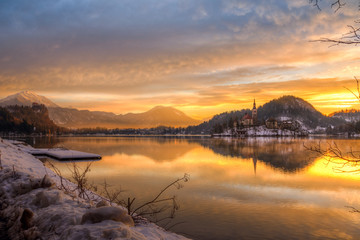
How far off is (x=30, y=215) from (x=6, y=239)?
704 mm

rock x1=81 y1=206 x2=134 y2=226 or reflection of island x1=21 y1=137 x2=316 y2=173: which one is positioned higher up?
rock x1=81 y1=206 x2=134 y2=226

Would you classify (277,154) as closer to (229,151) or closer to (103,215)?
(229,151)

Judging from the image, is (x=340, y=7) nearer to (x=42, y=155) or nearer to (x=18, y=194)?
(x=18, y=194)

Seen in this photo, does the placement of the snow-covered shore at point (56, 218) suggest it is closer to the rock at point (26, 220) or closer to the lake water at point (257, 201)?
the rock at point (26, 220)

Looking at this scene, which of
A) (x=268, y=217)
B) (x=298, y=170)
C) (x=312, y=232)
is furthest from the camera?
(x=298, y=170)

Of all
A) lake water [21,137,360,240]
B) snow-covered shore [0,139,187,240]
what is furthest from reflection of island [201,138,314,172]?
snow-covered shore [0,139,187,240]

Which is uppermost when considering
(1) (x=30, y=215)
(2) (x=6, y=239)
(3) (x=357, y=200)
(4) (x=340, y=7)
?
(4) (x=340, y=7)

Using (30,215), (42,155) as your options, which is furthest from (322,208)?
(42,155)

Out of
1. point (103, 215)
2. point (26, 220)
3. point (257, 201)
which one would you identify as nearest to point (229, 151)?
point (257, 201)

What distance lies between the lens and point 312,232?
9.62 m

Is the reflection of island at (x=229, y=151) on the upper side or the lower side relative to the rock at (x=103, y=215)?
lower

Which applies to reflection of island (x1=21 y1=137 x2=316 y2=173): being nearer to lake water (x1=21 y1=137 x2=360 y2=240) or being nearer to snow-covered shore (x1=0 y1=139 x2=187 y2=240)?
lake water (x1=21 y1=137 x2=360 y2=240)

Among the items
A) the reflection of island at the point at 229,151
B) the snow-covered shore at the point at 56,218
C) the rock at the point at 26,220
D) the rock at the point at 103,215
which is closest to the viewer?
the snow-covered shore at the point at 56,218

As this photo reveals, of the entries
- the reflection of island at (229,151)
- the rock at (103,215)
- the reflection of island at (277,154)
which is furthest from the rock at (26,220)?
the reflection of island at (229,151)
